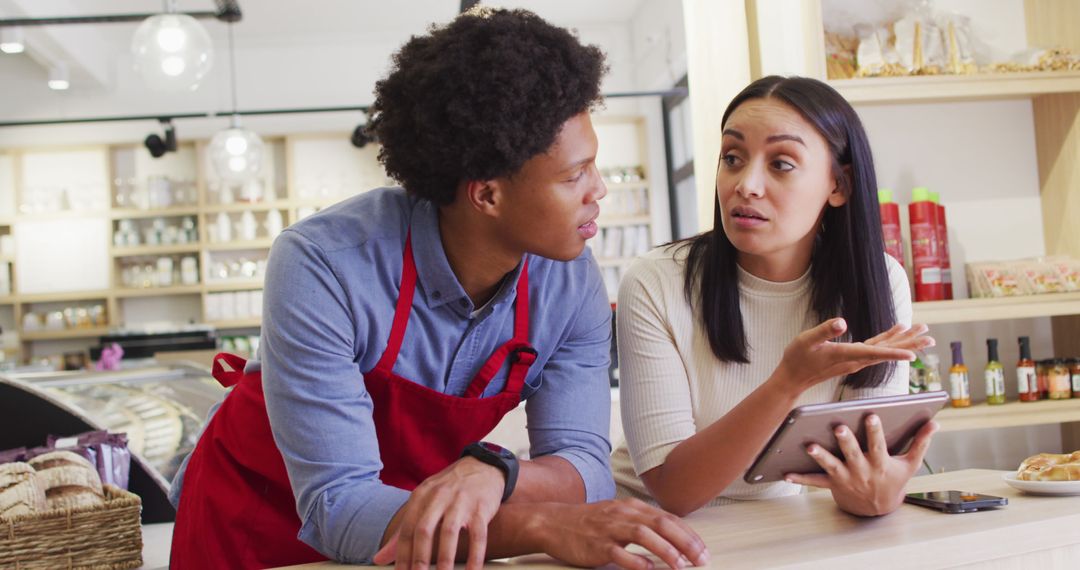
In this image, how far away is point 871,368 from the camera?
1.65m

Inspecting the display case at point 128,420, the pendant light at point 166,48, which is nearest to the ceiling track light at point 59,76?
the pendant light at point 166,48

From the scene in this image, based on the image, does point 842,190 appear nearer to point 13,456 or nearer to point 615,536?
point 615,536

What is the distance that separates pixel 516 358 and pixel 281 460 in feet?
1.16

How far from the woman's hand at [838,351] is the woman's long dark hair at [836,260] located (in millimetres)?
398

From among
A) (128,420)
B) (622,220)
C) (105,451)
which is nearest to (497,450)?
(105,451)

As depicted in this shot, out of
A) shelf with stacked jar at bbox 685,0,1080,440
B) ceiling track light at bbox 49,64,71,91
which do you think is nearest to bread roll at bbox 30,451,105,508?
shelf with stacked jar at bbox 685,0,1080,440

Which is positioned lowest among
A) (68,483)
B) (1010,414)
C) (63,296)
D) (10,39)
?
(1010,414)

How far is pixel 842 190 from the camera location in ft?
5.71

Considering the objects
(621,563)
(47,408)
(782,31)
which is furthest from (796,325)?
→ (47,408)

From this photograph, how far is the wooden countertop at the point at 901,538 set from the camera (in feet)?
3.52

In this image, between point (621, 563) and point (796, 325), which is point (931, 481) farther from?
point (621, 563)

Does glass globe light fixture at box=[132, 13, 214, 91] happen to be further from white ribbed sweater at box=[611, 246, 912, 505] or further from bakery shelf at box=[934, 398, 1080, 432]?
bakery shelf at box=[934, 398, 1080, 432]

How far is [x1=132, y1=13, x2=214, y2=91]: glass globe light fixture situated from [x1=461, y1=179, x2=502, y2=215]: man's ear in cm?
283

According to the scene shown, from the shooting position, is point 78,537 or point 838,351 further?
point 78,537
